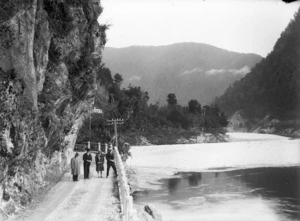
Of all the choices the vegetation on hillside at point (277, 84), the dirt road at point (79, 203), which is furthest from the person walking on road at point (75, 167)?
the vegetation on hillside at point (277, 84)

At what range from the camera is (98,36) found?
25.9m

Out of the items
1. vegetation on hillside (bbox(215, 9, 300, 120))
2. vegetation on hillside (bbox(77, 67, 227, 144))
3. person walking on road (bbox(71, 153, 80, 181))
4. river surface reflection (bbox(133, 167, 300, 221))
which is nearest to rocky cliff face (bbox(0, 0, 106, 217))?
person walking on road (bbox(71, 153, 80, 181))

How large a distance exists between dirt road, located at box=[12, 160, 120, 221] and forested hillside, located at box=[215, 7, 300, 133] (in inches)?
5825

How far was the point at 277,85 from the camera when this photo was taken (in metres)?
179

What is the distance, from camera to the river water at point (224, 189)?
2436 cm

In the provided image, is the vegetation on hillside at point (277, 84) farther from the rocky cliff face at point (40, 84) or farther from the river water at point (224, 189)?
the rocky cliff face at point (40, 84)

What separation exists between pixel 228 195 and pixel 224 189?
2.76 m

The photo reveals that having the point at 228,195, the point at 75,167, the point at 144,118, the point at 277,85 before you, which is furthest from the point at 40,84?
the point at 277,85

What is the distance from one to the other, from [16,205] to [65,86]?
29.3 ft

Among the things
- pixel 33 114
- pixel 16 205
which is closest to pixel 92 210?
pixel 16 205

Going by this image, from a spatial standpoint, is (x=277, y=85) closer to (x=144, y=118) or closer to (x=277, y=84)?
(x=277, y=84)

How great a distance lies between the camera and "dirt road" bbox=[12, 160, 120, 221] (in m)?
12.9

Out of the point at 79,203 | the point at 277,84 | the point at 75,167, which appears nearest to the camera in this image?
the point at 79,203

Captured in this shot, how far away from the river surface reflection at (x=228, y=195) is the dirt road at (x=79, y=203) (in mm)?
6603
